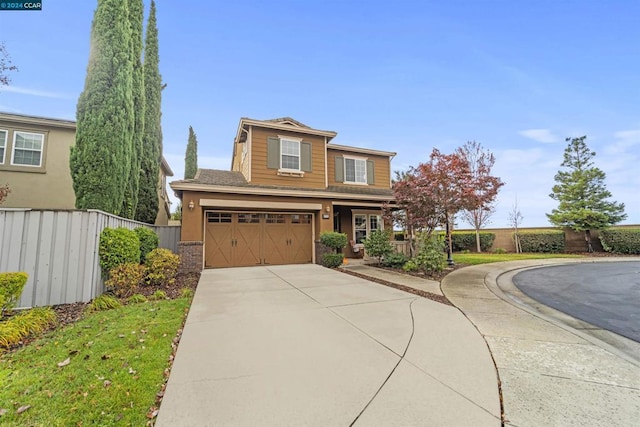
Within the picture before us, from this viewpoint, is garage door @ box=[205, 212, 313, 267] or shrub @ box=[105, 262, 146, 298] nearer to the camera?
shrub @ box=[105, 262, 146, 298]

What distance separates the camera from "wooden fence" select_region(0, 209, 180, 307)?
16.3 ft

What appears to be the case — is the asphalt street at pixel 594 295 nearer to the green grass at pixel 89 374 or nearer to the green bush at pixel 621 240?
the green grass at pixel 89 374

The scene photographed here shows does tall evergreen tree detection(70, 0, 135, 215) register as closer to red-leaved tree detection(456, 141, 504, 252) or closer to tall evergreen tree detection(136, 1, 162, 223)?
tall evergreen tree detection(136, 1, 162, 223)

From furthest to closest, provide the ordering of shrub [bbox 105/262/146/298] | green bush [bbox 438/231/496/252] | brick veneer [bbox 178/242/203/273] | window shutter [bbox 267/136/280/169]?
1. green bush [bbox 438/231/496/252]
2. window shutter [bbox 267/136/280/169]
3. brick veneer [bbox 178/242/203/273]
4. shrub [bbox 105/262/146/298]

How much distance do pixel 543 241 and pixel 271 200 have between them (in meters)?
20.1

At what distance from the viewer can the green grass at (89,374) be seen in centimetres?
211

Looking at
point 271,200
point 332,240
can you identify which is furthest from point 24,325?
point 332,240

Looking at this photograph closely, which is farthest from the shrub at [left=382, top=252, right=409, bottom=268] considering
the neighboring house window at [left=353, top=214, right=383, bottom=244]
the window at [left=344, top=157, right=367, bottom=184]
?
the window at [left=344, top=157, right=367, bottom=184]

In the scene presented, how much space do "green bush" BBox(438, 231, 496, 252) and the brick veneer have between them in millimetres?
18384

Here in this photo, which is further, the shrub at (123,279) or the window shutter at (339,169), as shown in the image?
the window shutter at (339,169)

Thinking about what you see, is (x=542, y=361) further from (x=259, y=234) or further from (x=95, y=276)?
(x=259, y=234)

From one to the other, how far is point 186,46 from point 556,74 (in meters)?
16.3

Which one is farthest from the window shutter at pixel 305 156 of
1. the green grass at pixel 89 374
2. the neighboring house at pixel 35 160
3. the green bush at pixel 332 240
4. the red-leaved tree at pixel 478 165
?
the neighboring house at pixel 35 160

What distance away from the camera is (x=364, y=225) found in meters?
14.5
